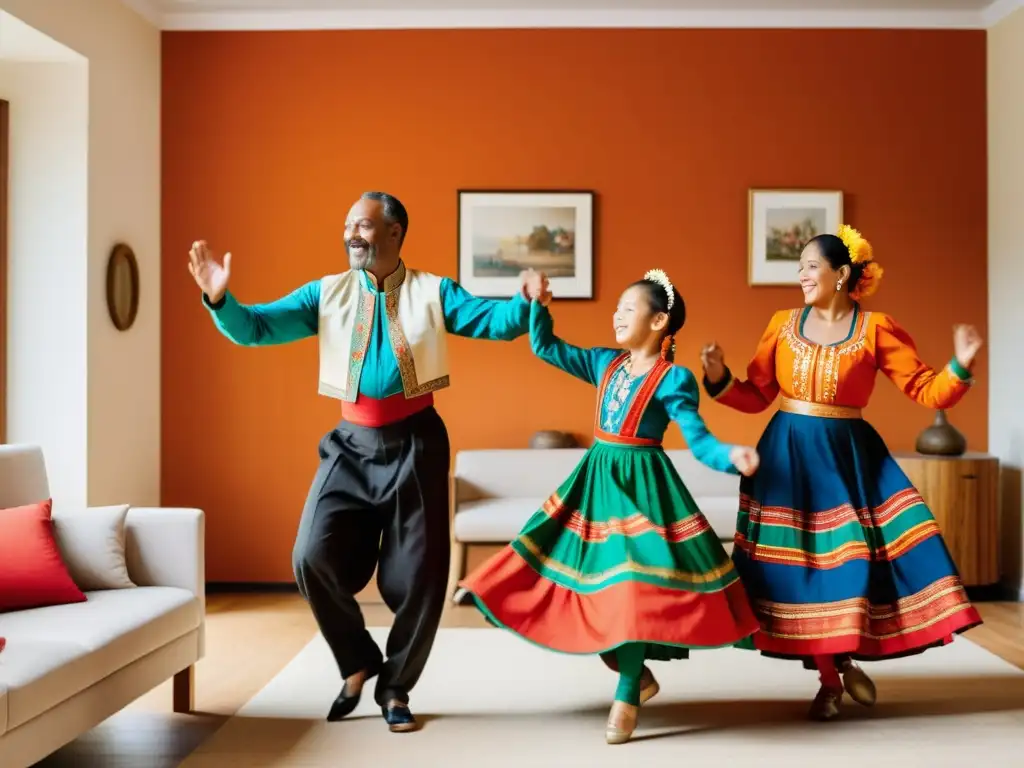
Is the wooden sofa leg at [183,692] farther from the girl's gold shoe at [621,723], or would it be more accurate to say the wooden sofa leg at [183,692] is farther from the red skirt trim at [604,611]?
the girl's gold shoe at [621,723]

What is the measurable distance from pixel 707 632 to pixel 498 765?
0.66m

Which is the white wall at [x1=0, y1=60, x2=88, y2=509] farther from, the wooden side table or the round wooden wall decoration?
the wooden side table

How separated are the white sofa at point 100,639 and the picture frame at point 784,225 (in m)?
3.18

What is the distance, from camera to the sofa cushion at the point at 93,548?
3027mm

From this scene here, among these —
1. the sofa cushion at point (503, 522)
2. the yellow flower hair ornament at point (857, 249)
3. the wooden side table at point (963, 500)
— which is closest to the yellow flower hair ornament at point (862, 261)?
the yellow flower hair ornament at point (857, 249)

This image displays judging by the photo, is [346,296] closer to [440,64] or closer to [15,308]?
[15,308]

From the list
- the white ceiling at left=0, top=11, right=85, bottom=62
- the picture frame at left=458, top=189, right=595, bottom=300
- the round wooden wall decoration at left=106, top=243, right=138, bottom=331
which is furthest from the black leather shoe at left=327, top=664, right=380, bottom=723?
the white ceiling at left=0, top=11, right=85, bottom=62

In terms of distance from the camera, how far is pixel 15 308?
174 inches

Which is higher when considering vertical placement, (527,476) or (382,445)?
(382,445)

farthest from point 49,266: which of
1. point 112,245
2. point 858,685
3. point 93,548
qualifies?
point 858,685

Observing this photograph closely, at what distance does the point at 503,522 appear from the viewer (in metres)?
4.55

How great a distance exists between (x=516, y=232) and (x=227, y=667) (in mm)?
2538

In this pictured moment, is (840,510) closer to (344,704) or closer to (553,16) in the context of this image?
(344,704)

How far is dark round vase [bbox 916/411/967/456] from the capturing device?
479cm
